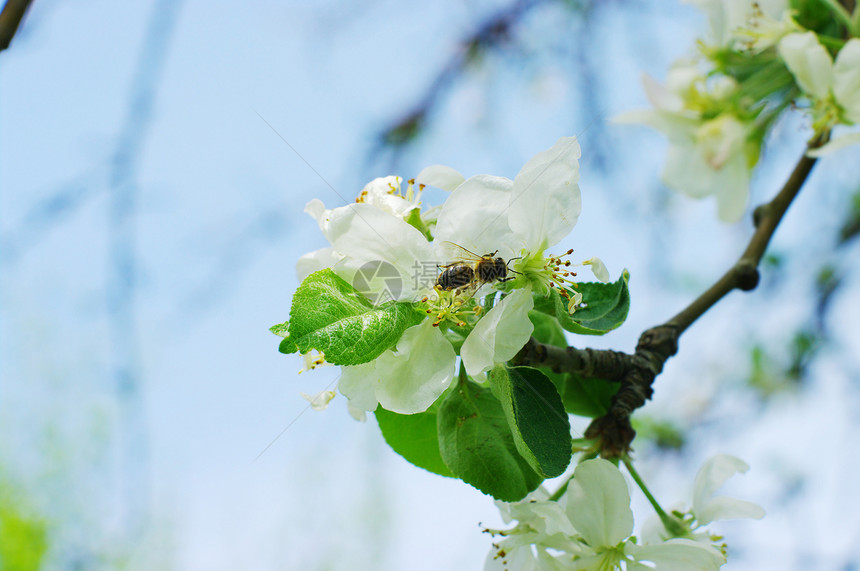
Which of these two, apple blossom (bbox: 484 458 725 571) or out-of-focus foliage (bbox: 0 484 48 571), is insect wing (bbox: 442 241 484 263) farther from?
out-of-focus foliage (bbox: 0 484 48 571)

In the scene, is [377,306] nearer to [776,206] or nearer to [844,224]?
[776,206]

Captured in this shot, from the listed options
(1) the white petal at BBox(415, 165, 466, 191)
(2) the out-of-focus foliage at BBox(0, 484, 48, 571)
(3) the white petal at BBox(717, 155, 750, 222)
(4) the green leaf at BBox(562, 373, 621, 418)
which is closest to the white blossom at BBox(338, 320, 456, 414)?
(1) the white petal at BBox(415, 165, 466, 191)

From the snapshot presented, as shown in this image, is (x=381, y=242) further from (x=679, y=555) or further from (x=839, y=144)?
(x=839, y=144)

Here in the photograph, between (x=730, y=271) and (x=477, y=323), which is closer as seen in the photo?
(x=477, y=323)

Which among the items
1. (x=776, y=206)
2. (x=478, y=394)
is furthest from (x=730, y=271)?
(x=478, y=394)

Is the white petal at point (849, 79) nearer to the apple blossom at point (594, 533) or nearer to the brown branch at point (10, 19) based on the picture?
the apple blossom at point (594, 533)

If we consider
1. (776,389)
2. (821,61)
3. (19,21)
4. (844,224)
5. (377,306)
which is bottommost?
(776,389)

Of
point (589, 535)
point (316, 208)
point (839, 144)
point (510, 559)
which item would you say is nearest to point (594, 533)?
point (589, 535)

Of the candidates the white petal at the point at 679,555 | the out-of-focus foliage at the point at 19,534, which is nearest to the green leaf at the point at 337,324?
the white petal at the point at 679,555
